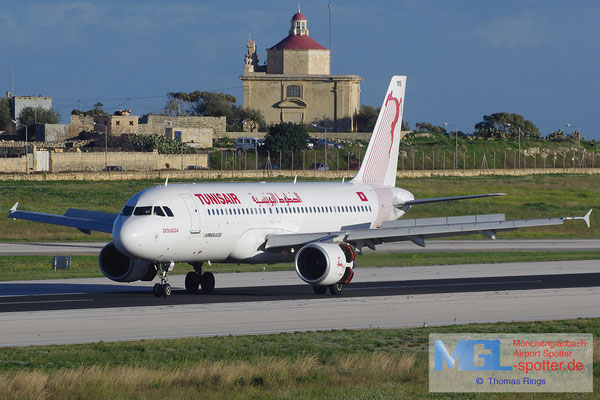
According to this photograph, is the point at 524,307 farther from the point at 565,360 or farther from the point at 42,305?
the point at 42,305

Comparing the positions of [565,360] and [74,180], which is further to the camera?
[74,180]

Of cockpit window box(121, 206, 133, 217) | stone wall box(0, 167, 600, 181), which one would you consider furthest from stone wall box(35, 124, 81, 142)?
cockpit window box(121, 206, 133, 217)

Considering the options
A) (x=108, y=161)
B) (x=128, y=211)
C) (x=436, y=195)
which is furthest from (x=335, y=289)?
(x=108, y=161)

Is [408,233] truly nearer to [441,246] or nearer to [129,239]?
[129,239]

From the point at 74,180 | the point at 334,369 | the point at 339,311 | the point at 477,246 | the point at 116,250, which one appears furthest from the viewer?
the point at 74,180

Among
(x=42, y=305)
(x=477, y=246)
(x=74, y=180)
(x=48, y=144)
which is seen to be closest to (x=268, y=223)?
(x=42, y=305)

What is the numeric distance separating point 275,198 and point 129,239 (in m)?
9.11

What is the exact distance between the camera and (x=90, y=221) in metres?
43.4

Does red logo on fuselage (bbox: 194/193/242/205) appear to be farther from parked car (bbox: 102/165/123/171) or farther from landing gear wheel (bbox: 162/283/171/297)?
parked car (bbox: 102/165/123/171)

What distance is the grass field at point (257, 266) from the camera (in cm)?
5144

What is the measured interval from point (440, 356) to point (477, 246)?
1870 inches

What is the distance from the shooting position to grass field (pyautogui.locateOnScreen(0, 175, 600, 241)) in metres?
83.3

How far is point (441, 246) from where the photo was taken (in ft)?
235

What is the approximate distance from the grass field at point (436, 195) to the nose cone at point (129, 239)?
41.3m
